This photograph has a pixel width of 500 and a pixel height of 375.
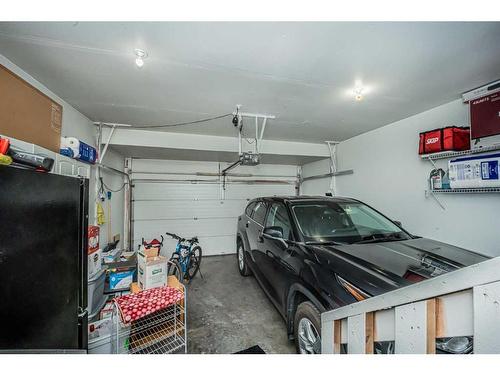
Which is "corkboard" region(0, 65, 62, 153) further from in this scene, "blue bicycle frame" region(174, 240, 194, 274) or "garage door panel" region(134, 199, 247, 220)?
"garage door panel" region(134, 199, 247, 220)

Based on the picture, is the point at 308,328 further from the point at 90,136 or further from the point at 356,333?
the point at 90,136

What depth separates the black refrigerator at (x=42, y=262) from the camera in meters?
0.87

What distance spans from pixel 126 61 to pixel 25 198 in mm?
1508

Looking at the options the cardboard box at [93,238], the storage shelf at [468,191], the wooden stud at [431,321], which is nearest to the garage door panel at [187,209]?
the cardboard box at [93,238]

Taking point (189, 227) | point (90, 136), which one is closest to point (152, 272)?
point (90, 136)

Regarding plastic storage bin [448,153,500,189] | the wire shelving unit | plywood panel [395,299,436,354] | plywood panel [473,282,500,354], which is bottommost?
the wire shelving unit

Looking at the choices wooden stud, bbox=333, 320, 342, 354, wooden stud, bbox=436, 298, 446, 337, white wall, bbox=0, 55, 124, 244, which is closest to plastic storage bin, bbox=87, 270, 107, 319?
white wall, bbox=0, 55, 124, 244

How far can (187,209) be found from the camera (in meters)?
5.44

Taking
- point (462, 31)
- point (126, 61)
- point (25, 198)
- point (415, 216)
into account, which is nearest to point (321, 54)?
point (462, 31)

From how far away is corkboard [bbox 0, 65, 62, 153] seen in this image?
5.83 feet

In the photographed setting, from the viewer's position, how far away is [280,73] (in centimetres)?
207

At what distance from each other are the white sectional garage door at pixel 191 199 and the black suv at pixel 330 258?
2738 mm

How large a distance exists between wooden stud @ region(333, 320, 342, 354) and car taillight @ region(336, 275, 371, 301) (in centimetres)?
29

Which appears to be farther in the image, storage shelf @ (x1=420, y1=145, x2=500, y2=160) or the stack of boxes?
the stack of boxes
